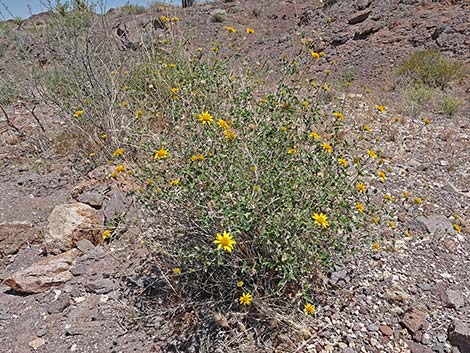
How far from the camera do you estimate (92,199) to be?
308 centimetres

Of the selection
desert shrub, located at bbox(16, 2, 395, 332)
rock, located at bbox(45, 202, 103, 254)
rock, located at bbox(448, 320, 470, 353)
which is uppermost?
desert shrub, located at bbox(16, 2, 395, 332)

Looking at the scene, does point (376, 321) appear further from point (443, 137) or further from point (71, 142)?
point (71, 142)

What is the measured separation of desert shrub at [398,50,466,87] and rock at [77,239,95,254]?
18.3 ft

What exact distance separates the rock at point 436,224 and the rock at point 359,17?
7.50 m

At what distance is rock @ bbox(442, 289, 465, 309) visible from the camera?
80.1 inches

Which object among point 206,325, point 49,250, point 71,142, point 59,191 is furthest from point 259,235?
point 71,142

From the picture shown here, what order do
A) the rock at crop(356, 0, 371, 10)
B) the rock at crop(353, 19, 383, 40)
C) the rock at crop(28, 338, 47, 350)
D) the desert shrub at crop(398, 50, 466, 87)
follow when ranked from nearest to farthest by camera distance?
the rock at crop(28, 338, 47, 350) < the desert shrub at crop(398, 50, 466, 87) < the rock at crop(353, 19, 383, 40) < the rock at crop(356, 0, 371, 10)

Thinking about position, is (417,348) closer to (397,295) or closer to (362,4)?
(397,295)

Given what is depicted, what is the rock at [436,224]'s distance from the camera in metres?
2.58

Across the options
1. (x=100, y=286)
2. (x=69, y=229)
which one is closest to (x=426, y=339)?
(x=100, y=286)

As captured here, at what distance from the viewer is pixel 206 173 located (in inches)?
70.9

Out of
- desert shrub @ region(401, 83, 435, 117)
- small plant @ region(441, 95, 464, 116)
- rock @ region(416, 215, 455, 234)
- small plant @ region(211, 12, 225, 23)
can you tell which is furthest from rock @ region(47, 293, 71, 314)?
small plant @ region(211, 12, 225, 23)

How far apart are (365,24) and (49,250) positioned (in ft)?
27.8

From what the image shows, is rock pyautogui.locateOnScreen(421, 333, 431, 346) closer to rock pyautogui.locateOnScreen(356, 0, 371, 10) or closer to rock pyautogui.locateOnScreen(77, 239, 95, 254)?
rock pyautogui.locateOnScreen(77, 239, 95, 254)
